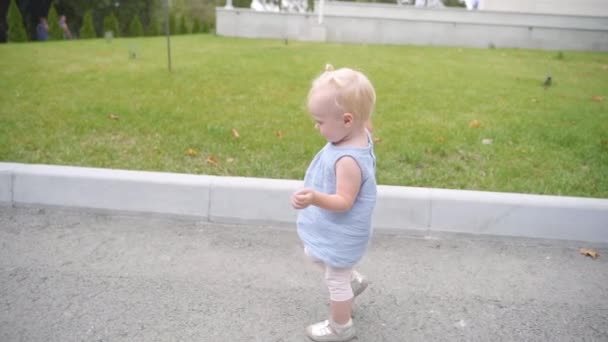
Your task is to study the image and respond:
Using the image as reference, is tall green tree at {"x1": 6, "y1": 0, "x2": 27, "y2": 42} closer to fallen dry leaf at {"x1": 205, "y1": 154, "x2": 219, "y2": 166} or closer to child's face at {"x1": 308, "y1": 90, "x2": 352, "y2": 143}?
fallen dry leaf at {"x1": 205, "y1": 154, "x2": 219, "y2": 166}

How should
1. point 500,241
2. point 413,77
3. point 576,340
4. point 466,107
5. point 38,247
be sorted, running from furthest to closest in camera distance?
point 413,77 < point 466,107 < point 500,241 < point 38,247 < point 576,340

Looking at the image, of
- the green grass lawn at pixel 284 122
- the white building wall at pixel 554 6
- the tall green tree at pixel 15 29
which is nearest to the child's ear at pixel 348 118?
the green grass lawn at pixel 284 122

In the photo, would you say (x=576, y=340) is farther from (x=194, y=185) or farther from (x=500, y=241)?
(x=194, y=185)

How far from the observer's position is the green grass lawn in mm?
4320

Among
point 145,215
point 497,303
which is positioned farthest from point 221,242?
point 497,303

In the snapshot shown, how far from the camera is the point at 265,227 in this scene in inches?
143

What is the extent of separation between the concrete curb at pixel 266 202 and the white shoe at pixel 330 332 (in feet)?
4.06

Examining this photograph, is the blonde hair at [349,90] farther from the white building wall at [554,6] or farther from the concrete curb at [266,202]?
the white building wall at [554,6]

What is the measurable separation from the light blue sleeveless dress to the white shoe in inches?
13.5

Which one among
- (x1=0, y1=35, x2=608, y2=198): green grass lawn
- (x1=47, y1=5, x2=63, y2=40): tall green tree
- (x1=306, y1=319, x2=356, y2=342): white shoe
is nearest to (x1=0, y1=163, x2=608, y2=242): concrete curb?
(x1=0, y1=35, x2=608, y2=198): green grass lawn

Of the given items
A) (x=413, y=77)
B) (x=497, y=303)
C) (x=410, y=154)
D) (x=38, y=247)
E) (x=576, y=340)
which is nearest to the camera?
(x=576, y=340)

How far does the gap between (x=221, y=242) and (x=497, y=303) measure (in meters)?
1.76

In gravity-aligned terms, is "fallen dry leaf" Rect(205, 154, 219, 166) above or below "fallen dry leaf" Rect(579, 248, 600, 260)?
above

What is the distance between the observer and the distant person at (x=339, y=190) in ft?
6.70
